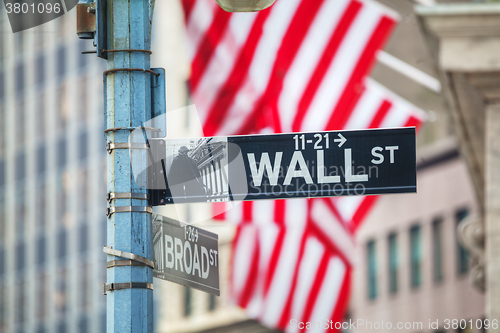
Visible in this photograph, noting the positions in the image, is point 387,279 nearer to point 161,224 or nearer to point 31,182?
point 31,182

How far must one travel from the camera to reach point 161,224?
208 inches

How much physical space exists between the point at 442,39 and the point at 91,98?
32.1 metres

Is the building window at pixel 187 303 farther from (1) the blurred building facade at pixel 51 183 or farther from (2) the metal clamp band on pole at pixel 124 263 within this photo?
(2) the metal clamp band on pole at pixel 124 263

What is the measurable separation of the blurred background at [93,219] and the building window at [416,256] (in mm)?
43

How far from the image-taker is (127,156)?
202 inches

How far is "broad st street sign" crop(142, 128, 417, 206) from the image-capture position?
5.12 m

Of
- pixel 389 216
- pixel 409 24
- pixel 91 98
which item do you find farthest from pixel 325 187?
pixel 91 98

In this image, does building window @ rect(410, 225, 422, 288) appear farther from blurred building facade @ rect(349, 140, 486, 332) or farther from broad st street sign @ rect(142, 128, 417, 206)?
broad st street sign @ rect(142, 128, 417, 206)

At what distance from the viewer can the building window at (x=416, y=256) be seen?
3525 cm

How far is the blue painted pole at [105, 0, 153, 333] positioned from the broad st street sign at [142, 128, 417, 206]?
147 millimetres

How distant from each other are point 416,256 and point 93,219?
12817 millimetres

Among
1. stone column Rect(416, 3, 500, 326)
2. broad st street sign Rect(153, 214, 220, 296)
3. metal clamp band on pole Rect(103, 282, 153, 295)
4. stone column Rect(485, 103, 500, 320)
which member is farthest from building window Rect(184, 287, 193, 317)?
metal clamp band on pole Rect(103, 282, 153, 295)

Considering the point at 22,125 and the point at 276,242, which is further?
the point at 22,125

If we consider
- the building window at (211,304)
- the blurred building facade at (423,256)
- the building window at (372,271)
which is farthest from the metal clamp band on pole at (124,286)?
the building window at (211,304)
